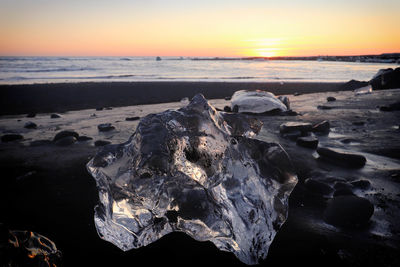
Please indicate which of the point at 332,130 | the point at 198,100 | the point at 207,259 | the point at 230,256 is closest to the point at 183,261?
the point at 207,259

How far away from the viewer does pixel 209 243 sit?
1.74 meters

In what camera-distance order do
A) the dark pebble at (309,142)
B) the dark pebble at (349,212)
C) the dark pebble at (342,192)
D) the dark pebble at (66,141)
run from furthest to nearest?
the dark pebble at (66,141) → the dark pebble at (309,142) → the dark pebble at (342,192) → the dark pebble at (349,212)

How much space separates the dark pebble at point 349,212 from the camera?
6.22 ft

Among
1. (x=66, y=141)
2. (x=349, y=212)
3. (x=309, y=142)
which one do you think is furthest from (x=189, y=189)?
(x=66, y=141)

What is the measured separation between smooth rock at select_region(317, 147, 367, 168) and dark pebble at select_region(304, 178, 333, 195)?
0.72 metres

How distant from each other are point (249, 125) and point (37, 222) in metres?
1.80

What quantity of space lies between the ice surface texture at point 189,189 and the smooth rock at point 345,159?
1381mm

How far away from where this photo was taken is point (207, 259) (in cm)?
160

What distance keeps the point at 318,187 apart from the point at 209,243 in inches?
47.6

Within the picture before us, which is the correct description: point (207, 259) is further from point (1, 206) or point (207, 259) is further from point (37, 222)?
point (1, 206)

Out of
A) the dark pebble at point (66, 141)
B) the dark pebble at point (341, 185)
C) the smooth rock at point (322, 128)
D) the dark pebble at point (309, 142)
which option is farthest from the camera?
the smooth rock at point (322, 128)

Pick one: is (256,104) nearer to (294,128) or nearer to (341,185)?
(294,128)

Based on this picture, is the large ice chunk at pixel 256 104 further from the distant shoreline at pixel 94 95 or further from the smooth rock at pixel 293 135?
the distant shoreline at pixel 94 95

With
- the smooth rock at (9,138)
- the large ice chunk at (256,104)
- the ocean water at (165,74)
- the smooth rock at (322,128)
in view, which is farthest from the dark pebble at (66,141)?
the ocean water at (165,74)
